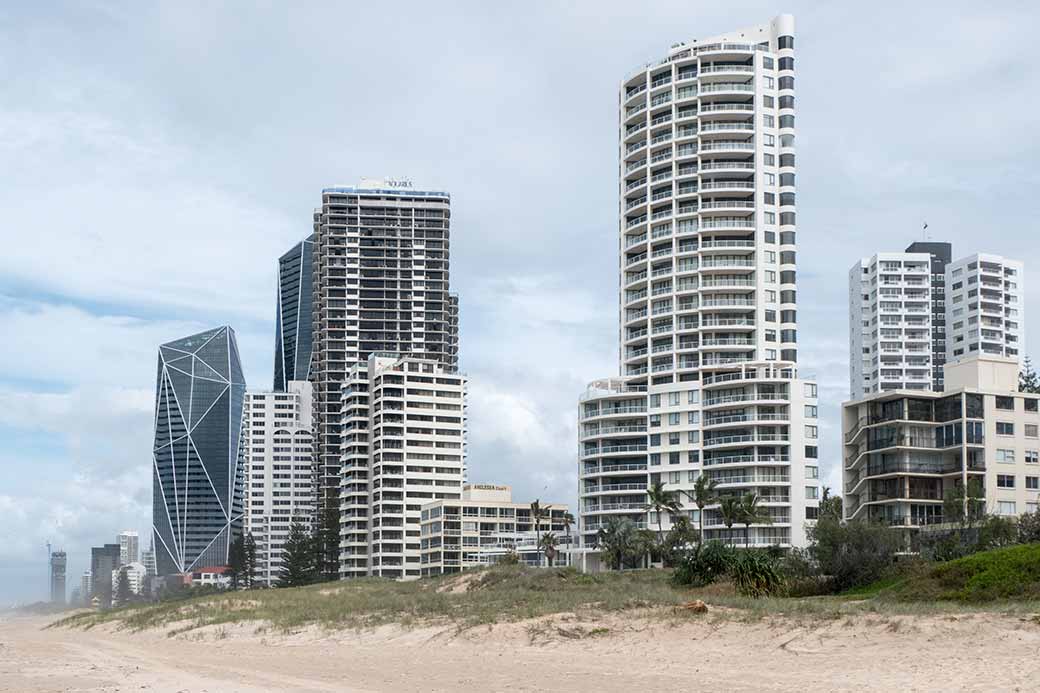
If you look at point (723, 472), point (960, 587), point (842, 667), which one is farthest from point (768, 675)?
point (723, 472)

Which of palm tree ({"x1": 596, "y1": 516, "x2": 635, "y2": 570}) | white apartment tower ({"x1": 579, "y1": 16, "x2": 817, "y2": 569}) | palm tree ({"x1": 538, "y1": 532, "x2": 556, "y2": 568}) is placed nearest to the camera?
palm tree ({"x1": 596, "y1": 516, "x2": 635, "y2": 570})

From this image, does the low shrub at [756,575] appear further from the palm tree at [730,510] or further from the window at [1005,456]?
the window at [1005,456]

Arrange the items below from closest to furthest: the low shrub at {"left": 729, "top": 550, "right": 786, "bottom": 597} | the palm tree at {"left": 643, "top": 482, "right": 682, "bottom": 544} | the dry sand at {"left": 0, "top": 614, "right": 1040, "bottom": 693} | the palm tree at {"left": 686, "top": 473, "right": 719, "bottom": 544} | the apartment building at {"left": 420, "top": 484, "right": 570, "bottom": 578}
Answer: the dry sand at {"left": 0, "top": 614, "right": 1040, "bottom": 693} < the low shrub at {"left": 729, "top": 550, "right": 786, "bottom": 597} < the palm tree at {"left": 686, "top": 473, "right": 719, "bottom": 544} < the palm tree at {"left": 643, "top": 482, "right": 682, "bottom": 544} < the apartment building at {"left": 420, "top": 484, "right": 570, "bottom": 578}

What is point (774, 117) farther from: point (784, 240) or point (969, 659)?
point (969, 659)

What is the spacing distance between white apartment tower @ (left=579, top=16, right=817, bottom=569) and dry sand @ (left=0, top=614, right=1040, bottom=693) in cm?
8140

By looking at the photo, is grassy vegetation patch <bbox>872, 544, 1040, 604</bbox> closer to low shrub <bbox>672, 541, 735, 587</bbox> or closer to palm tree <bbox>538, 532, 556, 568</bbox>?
low shrub <bbox>672, 541, 735, 587</bbox>

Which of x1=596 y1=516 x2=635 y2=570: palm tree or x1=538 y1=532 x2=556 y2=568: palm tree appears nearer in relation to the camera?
x1=596 y1=516 x2=635 y2=570: palm tree

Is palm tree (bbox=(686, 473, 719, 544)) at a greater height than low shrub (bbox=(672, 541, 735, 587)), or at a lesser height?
greater

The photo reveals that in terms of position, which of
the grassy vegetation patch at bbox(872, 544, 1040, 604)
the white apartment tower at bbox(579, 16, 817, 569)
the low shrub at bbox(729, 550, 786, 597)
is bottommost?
the low shrub at bbox(729, 550, 786, 597)

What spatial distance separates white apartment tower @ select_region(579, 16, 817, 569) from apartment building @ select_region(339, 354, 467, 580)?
49.5 meters

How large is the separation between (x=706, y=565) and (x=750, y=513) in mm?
44405

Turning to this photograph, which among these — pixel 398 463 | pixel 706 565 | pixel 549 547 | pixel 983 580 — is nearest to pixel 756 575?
pixel 706 565

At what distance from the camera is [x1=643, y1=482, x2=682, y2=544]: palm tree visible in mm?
116875

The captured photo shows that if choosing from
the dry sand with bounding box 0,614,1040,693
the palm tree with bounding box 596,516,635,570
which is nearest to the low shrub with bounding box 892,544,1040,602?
the dry sand with bounding box 0,614,1040,693
